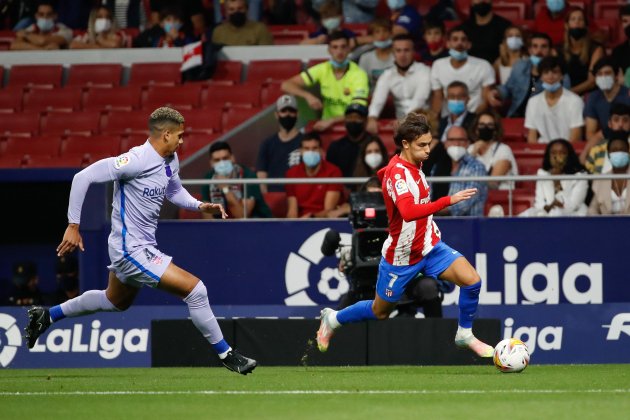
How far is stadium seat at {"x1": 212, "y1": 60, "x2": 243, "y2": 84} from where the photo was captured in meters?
18.4

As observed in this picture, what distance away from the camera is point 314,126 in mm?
16312

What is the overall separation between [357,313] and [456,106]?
18.4 ft

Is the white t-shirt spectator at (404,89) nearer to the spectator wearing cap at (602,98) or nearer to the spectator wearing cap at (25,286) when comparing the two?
the spectator wearing cap at (602,98)

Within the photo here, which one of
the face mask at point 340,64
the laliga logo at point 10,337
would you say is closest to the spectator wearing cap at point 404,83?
the face mask at point 340,64

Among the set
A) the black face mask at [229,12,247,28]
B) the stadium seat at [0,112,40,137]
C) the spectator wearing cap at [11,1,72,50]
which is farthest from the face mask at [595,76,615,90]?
the spectator wearing cap at [11,1,72,50]

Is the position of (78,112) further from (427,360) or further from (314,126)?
(427,360)

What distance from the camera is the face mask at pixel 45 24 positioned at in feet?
64.4

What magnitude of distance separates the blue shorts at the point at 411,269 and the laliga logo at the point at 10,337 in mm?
4431

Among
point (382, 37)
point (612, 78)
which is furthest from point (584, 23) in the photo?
point (382, 37)

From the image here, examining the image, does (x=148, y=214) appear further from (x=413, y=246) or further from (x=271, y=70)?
(x=271, y=70)

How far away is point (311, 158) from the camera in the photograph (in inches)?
577

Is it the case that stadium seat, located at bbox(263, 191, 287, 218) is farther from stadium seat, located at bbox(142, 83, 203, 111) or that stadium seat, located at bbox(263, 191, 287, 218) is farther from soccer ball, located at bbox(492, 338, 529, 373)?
soccer ball, located at bbox(492, 338, 529, 373)

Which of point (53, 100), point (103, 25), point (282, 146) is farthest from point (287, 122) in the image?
point (103, 25)

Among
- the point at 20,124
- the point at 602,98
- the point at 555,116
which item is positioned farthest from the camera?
the point at 20,124
